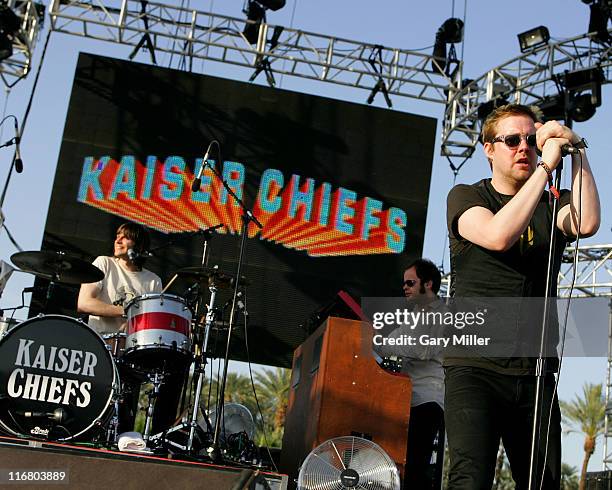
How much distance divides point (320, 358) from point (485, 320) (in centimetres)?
312

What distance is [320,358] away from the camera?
5.80m

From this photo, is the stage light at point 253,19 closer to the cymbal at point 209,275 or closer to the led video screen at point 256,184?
the led video screen at point 256,184

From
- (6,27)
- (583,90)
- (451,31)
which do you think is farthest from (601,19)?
(6,27)

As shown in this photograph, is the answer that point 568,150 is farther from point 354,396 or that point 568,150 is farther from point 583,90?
point 583,90

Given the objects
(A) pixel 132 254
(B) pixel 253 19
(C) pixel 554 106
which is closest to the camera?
(A) pixel 132 254

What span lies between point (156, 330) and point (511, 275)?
12.6 feet

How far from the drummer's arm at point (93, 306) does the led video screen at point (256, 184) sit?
14.0 ft

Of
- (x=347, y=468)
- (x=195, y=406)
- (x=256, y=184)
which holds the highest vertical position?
(x=256, y=184)

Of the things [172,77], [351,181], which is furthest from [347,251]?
[172,77]

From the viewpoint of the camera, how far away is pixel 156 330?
6.19m

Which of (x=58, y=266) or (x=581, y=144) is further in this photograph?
(x=58, y=266)

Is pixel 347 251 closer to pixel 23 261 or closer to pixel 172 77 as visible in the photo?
pixel 172 77

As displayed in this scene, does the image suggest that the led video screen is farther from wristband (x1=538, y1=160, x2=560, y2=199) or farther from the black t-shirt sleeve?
wristband (x1=538, y1=160, x2=560, y2=199)

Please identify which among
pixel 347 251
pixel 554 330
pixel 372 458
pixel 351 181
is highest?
pixel 351 181
